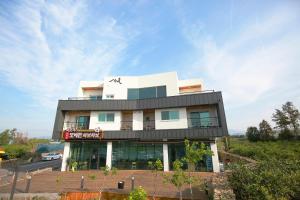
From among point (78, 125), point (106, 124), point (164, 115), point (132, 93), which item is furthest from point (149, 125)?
point (78, 125)

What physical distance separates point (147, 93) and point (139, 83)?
7.01 feet

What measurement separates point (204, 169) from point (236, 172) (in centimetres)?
1098

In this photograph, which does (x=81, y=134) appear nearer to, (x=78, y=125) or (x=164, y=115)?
(x=78, y=125)

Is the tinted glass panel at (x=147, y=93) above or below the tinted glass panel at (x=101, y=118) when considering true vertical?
above

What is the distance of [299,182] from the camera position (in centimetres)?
909

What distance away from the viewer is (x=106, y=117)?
23750 mm

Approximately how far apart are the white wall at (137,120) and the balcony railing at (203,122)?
6310 mm

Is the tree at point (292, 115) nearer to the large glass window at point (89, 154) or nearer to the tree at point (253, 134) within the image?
the tree at point (253, 134)

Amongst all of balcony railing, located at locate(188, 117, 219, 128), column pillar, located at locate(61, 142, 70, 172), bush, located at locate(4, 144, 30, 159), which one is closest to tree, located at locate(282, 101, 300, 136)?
balcony railing, located at locate(188, 117, 219, 128)

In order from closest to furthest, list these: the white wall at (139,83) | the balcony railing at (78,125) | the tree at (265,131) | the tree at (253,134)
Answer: the balcony railing at (78,125)
the white wall at (139,83)
the tree at (265,131)
the tree at (253,134)

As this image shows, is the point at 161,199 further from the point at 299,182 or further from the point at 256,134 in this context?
the point at 256,134

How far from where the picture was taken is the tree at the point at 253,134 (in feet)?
130

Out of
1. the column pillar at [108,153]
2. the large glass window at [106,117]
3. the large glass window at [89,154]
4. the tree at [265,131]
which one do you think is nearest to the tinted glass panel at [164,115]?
the large glass window at [106,117]

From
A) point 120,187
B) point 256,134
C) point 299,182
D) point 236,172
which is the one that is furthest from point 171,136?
point 256,134
